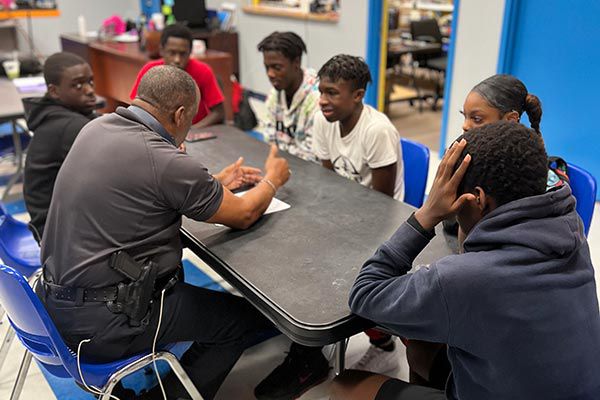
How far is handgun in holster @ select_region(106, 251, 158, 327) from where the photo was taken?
153cm

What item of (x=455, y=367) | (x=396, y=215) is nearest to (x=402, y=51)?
(x=396, y=215)

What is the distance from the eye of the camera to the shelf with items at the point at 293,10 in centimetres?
545

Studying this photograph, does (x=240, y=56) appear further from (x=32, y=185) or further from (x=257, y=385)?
(x=257, y=385)

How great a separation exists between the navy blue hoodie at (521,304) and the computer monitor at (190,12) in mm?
5613

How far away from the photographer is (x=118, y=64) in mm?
5328

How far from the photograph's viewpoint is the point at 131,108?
5.41 feet

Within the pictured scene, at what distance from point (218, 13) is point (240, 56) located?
1.91 ft

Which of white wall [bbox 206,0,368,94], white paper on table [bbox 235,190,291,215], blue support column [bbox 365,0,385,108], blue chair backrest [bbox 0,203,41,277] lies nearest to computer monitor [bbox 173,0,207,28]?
white wall [bbox 206,0,368,94]

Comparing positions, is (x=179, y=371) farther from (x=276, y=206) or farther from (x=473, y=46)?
(x=473, y=46)

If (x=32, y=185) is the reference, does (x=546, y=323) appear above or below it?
above

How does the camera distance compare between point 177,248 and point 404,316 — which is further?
point 177,248

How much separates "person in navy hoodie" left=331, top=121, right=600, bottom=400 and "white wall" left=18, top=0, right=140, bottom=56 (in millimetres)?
8136

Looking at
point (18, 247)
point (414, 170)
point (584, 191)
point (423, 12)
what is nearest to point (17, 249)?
point (18, 247)

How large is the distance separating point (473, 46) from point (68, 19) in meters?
6.49
